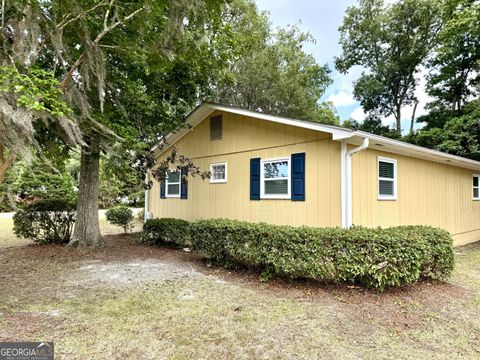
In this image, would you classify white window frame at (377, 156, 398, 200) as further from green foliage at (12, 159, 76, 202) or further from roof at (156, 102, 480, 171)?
green foliage at (12, 159, 76, 202)

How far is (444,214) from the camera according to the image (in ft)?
→ 30.1

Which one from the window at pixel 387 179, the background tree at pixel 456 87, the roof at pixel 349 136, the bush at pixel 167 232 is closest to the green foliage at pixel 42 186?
the bush at pixel 167 232

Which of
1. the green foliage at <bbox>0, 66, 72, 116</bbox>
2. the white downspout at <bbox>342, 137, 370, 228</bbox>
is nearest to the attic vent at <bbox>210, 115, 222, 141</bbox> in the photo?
the white downspout at <bbox>342, 137, 370, 228</bbox>

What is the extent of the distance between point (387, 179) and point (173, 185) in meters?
6.78

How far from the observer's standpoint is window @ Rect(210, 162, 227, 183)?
905cm

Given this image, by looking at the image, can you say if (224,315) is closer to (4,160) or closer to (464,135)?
(4,160)

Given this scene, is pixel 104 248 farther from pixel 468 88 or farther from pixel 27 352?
pixel 468 88

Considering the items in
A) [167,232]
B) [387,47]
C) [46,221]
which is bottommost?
[167,232]

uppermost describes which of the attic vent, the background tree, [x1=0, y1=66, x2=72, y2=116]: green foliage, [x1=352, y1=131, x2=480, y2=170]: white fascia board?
the background tree

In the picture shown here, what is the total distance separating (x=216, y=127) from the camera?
9.40m

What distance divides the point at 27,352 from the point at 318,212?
5288 millimetres

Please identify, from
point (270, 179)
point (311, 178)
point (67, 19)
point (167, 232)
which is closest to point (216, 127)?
point (270, 179)

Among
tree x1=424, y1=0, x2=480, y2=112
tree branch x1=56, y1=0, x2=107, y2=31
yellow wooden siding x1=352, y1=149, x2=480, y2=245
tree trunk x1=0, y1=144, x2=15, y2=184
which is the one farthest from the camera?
tree x1=424, y1=0, x2=480, y2=112
